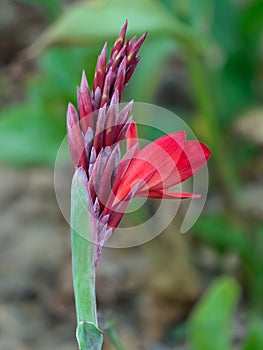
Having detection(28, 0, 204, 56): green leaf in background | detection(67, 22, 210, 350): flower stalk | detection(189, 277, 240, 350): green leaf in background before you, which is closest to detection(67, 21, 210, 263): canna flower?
detection(67, 22, 210, 350): flower stalk

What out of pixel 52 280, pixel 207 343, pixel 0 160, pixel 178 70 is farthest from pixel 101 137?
pixel 178 70

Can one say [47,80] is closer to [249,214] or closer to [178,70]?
[249,214]

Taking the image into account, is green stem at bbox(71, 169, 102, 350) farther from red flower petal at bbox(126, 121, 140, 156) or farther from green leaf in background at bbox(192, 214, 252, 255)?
green leaf in background at bbox(192, 214, 252, 255)

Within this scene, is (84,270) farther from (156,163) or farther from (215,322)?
(215,322)

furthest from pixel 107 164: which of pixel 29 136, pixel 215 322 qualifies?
pixel 29 136

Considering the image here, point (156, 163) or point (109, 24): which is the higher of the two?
point (109, 24)

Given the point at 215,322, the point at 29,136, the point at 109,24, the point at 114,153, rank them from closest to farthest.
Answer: the point at 114,153
the point at 215,322
the point at 109,24
the point at 29,136

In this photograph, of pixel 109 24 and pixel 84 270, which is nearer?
pixel 84 270
